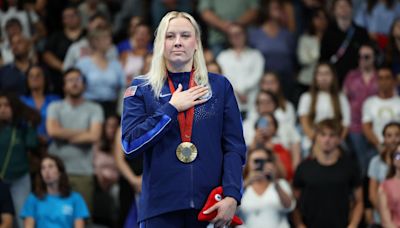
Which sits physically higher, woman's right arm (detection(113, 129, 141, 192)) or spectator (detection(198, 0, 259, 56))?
spectator (detection(198, 0, 259, 56))

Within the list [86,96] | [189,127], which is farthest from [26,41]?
[189,127]

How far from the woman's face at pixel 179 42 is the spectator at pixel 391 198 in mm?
4118

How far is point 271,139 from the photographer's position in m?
10.3

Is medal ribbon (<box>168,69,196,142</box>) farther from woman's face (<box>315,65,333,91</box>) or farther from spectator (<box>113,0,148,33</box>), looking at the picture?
spectator (<box>113,0,148,33</box>)

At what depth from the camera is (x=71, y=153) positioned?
1063 cm

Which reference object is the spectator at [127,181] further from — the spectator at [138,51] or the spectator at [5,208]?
the spectator at [138,51]

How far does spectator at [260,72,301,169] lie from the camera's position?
34.8ft

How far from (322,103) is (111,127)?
93.6 inches

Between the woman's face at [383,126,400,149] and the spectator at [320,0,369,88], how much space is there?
94.1 inches

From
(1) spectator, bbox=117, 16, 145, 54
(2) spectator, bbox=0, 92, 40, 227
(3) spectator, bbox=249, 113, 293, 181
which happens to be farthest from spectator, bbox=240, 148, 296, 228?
(1) spectator, bbox=117, 16, 145, 54

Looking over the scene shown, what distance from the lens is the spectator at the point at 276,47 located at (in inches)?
490

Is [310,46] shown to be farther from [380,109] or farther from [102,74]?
[102,74]

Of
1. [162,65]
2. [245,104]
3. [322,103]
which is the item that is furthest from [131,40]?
[162,65]

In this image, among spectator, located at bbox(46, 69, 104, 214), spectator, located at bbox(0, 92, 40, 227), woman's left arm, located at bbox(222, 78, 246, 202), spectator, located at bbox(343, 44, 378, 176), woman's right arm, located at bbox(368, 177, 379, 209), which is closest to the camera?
woman's left arm, located at bbox(222, 78, 246, 202)
